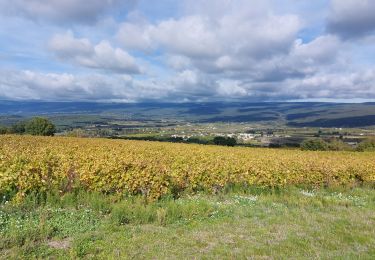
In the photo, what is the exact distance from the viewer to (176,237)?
31.3 ft

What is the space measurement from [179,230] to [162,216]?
3.47 feet

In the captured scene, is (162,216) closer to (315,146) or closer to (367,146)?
(315,146)

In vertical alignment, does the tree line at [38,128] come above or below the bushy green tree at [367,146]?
above

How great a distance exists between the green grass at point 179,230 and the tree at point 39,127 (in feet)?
245

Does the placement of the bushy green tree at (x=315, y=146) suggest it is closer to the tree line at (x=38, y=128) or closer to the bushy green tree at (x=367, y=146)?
the bushy green tree at (x=367, y=146)

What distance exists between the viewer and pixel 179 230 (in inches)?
402

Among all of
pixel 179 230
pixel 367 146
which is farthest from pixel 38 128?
pixel 179 230

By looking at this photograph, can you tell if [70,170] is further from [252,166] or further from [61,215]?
[252,166]

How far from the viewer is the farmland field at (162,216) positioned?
8.49 meters

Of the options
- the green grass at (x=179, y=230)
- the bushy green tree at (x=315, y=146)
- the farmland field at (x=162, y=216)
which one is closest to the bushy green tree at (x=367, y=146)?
the bushy green tree at (x=315, y=146)

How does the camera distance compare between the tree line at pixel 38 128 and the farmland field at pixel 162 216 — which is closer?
the farmland field at pixel 162 216

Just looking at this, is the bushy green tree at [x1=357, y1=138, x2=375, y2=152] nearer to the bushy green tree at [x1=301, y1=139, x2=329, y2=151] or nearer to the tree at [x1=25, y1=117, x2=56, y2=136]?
the bushy green tree at [x1=301, y1=139, x2=329, y2=151]

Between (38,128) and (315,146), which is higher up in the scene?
(38,128)

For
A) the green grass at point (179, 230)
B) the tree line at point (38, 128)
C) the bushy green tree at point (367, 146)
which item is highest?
the green grass at point (179, 230)
